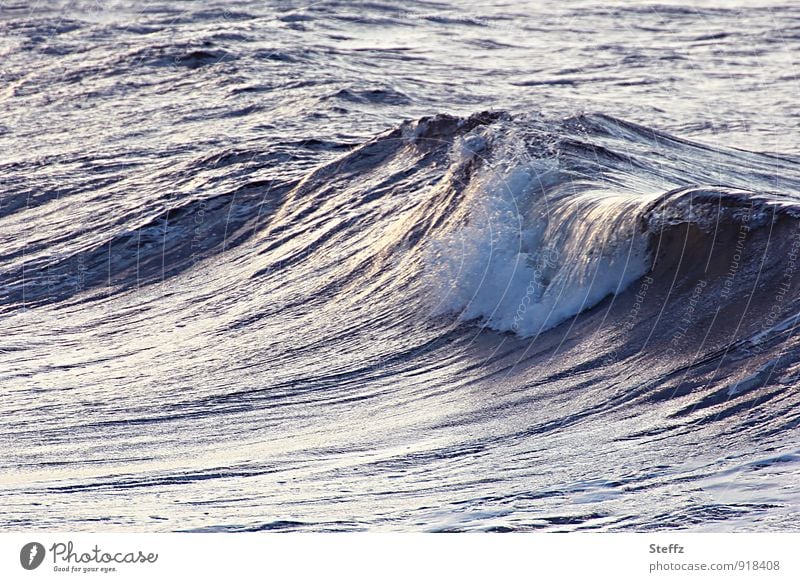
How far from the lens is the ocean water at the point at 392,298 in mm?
5777

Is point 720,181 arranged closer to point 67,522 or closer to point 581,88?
point 581,88

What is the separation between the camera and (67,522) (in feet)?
17.7

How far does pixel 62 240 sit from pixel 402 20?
8720mm

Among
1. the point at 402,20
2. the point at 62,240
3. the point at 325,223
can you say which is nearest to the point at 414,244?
the point at 325,223

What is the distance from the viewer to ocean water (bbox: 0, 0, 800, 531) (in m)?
5.78
